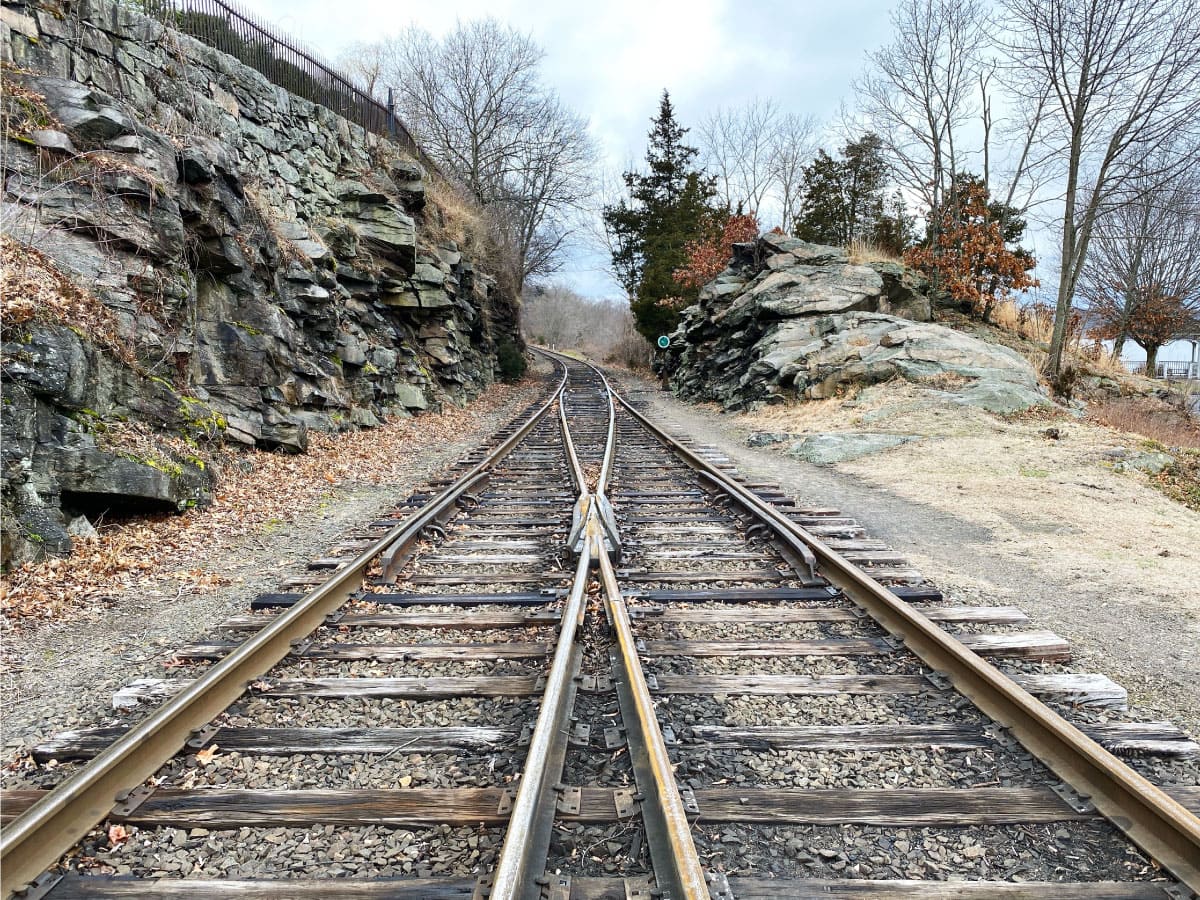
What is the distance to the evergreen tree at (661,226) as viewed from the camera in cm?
3089

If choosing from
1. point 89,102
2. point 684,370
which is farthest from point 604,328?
point 89,102

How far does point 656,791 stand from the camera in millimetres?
2416

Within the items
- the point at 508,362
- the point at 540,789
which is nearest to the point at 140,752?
the point at 540,789

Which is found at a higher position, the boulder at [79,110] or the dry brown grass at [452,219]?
the dry brown grass at [452,219]

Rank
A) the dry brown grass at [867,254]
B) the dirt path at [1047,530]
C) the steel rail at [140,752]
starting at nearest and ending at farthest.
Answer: the steel rail at [140,752] < the dirt path at [1047,530] < the dry brown grass at [867,254]

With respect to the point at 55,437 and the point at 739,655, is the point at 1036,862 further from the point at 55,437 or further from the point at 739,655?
the point at 55,437

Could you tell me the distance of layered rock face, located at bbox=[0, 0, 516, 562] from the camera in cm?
561

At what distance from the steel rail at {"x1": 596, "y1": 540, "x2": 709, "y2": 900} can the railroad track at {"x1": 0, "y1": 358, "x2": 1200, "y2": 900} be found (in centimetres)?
1

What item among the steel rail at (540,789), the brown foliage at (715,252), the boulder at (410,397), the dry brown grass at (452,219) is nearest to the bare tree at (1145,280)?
the brown foliage at (715,252)

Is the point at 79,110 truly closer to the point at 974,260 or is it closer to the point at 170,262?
the point at 170,262

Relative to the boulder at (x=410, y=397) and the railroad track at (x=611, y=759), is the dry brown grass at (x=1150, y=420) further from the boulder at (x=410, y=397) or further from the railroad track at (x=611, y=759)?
the boulder at (x=410, y=397)

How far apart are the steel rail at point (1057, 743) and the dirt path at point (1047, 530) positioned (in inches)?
31.0

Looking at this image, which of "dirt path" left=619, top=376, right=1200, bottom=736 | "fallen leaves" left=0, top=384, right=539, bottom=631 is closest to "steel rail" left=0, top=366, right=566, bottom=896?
"fallen leaves" left=0, top=384, right=539, bottom=631

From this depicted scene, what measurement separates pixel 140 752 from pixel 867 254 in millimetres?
21889
